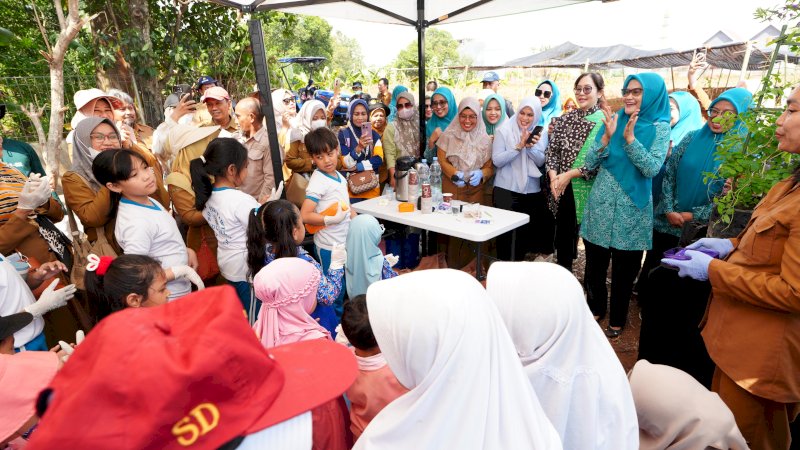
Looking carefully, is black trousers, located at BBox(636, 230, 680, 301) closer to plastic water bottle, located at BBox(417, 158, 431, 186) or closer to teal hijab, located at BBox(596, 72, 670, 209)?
teal hijab, located at BBox(596, 72, 670, 209)

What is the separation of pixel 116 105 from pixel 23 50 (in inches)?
301

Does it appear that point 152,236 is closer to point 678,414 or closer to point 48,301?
point 48,301

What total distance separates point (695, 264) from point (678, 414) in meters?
0.84

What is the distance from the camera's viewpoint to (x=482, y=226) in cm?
339

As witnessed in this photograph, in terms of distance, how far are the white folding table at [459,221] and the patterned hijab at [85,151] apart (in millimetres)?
2046

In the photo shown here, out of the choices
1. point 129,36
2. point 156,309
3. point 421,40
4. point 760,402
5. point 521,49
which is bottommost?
point 760,402

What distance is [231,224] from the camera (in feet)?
8.48

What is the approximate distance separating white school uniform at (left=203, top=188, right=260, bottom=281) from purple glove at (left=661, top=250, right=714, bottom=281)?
2.27 metres

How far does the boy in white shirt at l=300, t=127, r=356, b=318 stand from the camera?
3.06 meters

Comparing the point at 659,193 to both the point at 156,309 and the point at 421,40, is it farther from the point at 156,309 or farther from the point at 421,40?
the point at 156,309

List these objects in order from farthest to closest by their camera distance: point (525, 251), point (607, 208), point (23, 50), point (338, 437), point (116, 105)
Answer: point (23, 50), point (525, 251), point (116, 105), point (607, 208), point (338, 437)

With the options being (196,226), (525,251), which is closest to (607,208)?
(525,251)

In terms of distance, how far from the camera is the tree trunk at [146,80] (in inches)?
279

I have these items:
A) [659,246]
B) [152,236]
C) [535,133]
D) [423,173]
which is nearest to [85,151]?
[152,236]
